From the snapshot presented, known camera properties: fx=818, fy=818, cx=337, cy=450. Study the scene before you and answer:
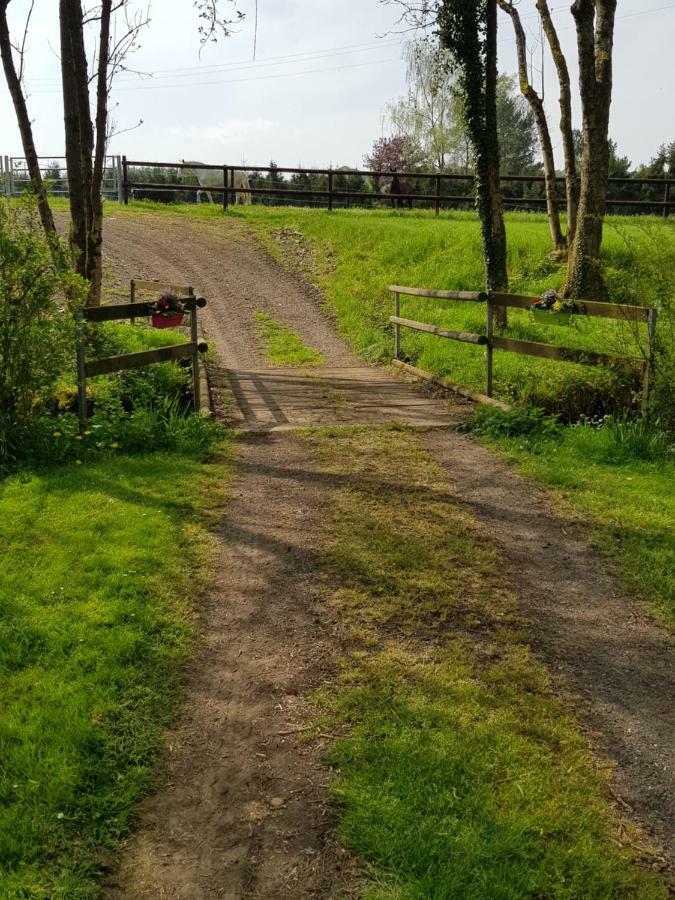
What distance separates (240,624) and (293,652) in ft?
1.48

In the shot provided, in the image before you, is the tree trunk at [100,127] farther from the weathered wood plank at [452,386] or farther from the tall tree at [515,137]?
the tall tree at [515,137]

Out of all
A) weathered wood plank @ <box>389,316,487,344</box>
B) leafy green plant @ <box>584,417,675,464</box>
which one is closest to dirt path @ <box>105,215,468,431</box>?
weathered wood plank @ <box>389,316,487,344</box>

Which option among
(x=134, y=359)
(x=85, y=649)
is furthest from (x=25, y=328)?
(x=85, y=649)

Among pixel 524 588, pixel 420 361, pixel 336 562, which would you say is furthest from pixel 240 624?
pixel 420 361

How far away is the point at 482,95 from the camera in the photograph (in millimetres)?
12461

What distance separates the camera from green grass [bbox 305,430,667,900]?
2.74 m

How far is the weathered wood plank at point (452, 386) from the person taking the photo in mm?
9117

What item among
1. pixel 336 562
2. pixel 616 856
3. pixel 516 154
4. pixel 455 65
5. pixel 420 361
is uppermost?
pixel 516 154

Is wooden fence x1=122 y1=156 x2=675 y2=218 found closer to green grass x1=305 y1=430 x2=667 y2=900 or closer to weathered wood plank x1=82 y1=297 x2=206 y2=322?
weathered wood plank x1=82 y1=297 x2=206 y2=322

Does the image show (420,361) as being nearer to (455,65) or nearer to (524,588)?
(455,65)

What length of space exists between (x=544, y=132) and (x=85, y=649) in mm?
16567

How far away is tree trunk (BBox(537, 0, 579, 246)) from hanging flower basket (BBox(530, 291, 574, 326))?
7661 mm

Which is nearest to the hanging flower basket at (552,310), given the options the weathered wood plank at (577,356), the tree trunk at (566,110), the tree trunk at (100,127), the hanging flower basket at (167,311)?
the weathered wood plank at (577,356)

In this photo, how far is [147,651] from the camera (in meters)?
4.10
